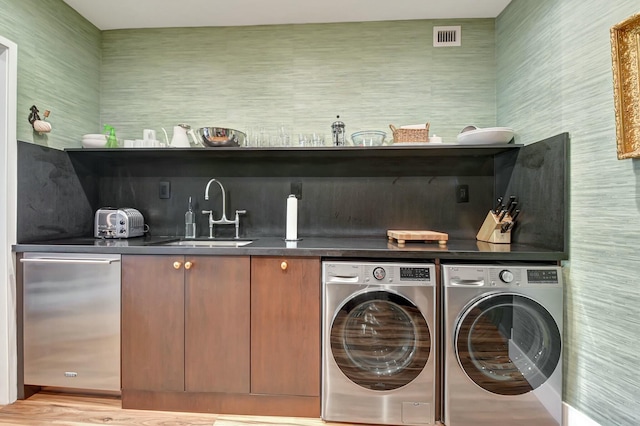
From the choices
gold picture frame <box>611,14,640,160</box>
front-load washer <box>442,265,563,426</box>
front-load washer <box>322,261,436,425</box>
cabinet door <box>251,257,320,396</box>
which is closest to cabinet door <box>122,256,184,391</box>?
cabinet door <box>251,257,320,396</box>

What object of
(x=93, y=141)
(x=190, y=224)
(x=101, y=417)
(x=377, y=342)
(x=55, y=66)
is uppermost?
(x=55, y=66)

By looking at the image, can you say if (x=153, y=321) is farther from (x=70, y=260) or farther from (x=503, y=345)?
(x=503, y=345)

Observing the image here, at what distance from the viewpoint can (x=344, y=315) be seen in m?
1.64

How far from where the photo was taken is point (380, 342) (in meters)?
1.64

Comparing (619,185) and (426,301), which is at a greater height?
(619,185)

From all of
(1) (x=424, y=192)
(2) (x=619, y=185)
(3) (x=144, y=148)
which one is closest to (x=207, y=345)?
(3) (x=144, y=148)

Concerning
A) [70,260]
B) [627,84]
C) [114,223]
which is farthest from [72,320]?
[627,84]

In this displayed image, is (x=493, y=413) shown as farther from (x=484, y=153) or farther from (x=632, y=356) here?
(x=484, y=153)

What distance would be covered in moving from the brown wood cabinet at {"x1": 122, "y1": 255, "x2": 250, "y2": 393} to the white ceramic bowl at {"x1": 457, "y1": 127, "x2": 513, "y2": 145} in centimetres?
160

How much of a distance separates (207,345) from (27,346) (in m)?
1.10

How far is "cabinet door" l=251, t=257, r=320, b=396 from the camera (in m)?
1.71

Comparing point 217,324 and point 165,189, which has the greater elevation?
point 165,189

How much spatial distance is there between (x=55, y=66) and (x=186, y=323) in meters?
1.93

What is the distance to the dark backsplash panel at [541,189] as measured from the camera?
1.61m
